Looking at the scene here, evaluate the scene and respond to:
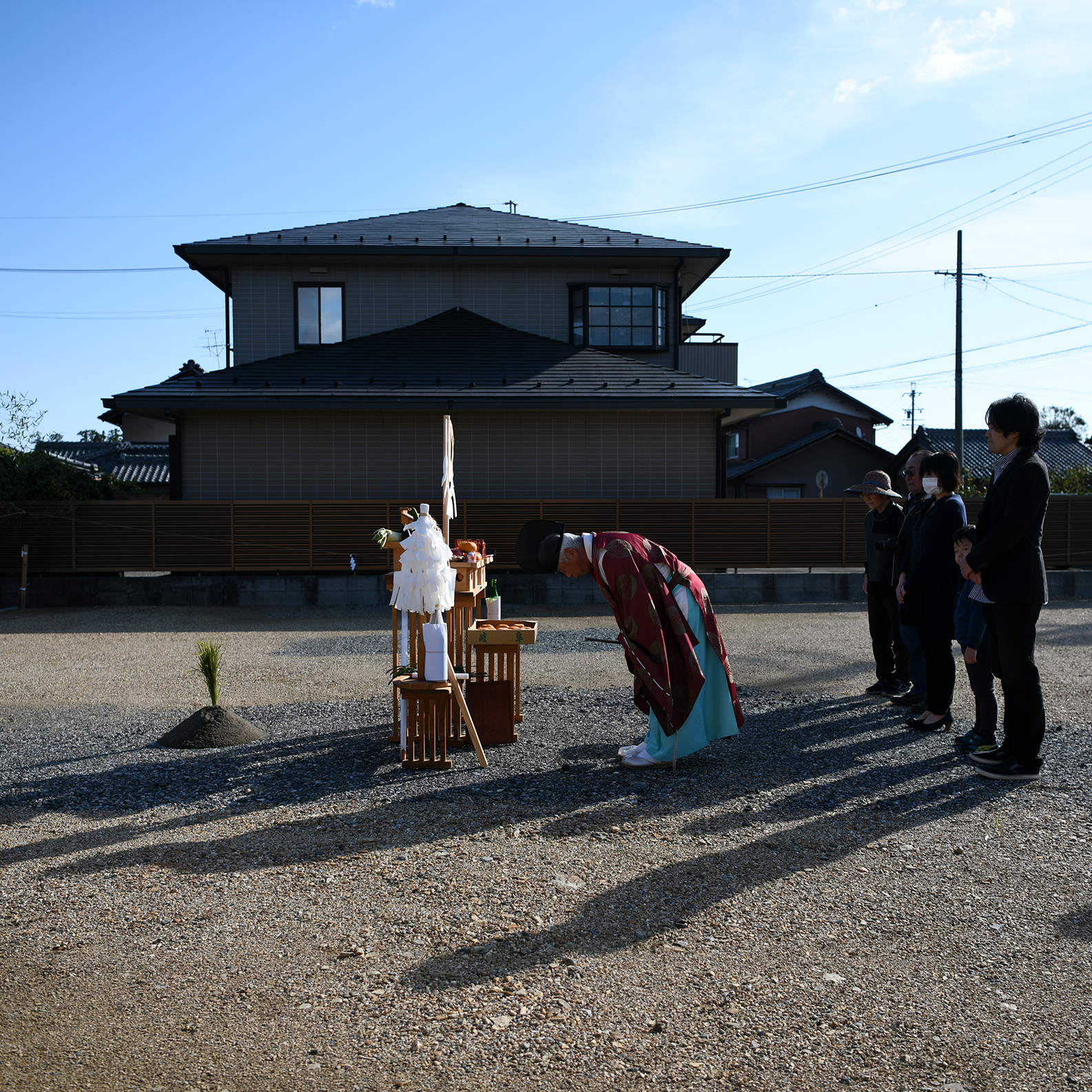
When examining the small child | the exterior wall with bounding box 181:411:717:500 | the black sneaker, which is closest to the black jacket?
the small child

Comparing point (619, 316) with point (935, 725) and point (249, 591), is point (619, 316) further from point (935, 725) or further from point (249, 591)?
point (935, 725)

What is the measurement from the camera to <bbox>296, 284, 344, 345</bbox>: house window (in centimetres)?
1845

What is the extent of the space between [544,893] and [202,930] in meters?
1.35

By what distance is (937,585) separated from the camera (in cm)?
639

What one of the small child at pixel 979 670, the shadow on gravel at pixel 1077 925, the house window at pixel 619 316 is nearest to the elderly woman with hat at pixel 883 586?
the small child at pixel 979 670

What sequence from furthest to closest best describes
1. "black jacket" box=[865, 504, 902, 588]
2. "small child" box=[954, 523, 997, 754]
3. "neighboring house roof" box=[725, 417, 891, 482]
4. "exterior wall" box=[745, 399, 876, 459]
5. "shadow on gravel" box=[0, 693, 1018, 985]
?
"exterior wall" box=[745, 399, 876, 459] < "neighboring house roof" box=[725, 417, 891, 482] < "black jacket" box=[865, 504, 902, 588] < "small child" box=[954, 523, 997, 754] < "shadow on gravel" box=[0, 693, 1018, 985]

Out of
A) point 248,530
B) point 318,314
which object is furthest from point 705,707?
point 318,314

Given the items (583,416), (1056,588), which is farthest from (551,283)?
(1056,588)

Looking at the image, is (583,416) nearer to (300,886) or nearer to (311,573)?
(311,573)

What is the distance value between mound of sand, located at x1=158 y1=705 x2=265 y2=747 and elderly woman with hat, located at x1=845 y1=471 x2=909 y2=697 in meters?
5.13

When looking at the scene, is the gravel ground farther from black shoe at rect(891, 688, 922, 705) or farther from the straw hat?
the straw hat

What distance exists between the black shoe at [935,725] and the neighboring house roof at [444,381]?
10294 millimetres

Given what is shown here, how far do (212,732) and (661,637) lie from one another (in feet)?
10.9

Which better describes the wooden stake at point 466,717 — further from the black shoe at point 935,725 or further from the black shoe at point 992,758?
the black shoe at point 935,725
